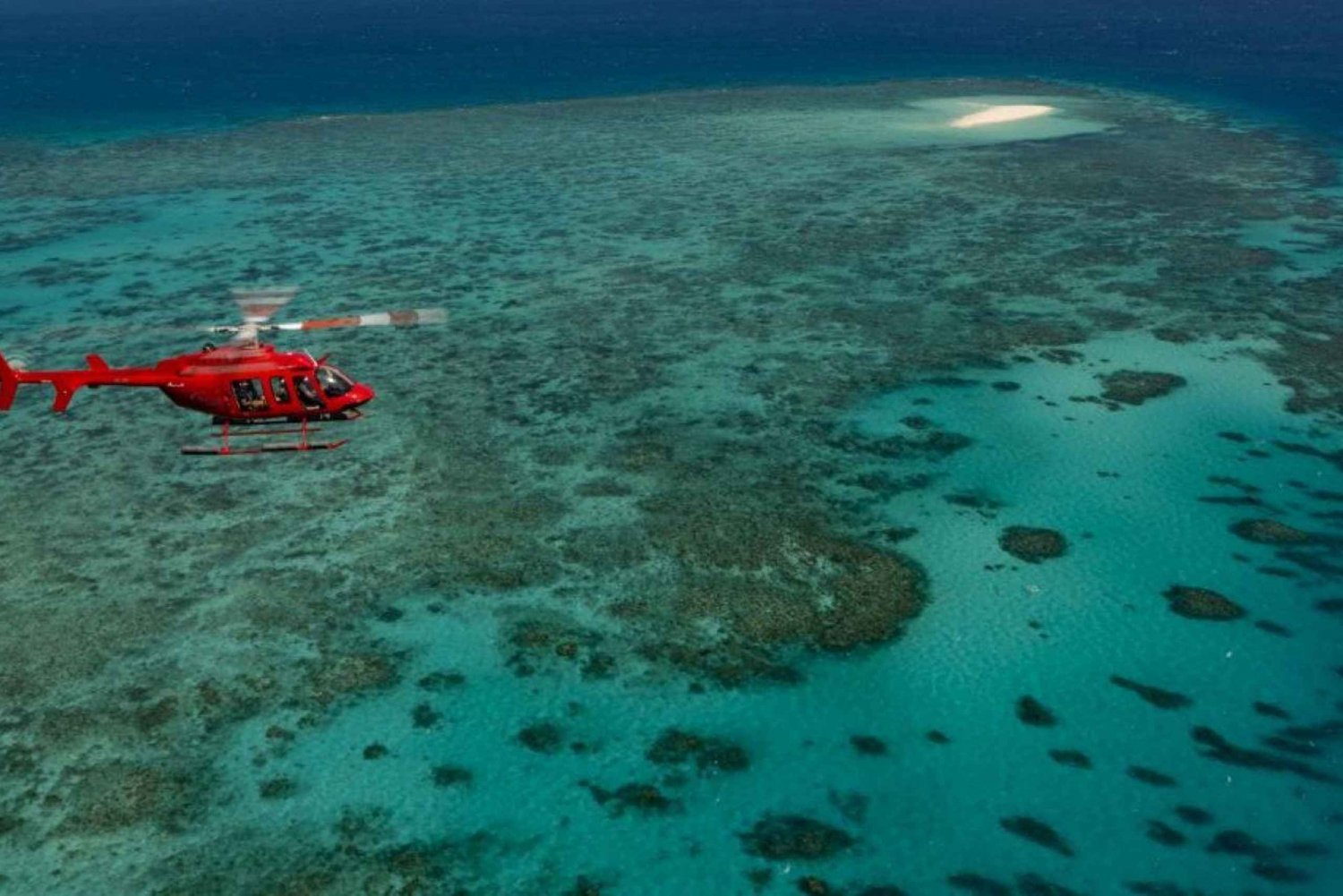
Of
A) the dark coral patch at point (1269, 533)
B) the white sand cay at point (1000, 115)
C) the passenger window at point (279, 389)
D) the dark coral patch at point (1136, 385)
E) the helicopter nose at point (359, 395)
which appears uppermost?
the white sand cay at point (1000, 115)

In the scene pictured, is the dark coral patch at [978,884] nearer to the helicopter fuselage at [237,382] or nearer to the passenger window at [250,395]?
the helicopter fuselage at [237,382]

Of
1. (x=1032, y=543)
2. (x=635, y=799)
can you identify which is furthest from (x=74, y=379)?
(x=1032, y=543)

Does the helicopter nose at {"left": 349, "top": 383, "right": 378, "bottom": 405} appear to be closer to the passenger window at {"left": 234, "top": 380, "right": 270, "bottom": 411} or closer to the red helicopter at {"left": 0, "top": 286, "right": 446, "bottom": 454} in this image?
the red helicopter at {"left": 0, "top": 286, "right": 446, "bottom": 454}

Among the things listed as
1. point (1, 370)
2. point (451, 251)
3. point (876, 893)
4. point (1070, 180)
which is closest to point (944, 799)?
point (876, 893)

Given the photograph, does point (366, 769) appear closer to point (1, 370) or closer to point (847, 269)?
point (1, 370)

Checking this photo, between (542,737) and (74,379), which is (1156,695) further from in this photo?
(74,379)

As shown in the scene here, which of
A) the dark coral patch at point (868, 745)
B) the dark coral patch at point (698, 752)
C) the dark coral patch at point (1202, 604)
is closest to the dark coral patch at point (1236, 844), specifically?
the dark coral patch at point (868, 745)

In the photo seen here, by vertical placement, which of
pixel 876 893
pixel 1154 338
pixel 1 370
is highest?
pixel 1 370
